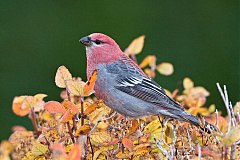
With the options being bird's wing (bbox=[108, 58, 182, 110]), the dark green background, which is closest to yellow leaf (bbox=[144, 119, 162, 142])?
bird's wing (bbox=[108, 58, 182, 110])

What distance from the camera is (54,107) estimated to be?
2.32m

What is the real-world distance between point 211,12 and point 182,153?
570 centimetres

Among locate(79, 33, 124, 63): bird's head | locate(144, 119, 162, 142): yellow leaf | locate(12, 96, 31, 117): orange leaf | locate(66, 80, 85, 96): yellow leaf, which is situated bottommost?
locate(144, 119, 162, 142): yellow leaf

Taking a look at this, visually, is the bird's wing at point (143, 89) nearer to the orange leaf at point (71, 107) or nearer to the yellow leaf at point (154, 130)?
the yellow leaf at point (154, 130)

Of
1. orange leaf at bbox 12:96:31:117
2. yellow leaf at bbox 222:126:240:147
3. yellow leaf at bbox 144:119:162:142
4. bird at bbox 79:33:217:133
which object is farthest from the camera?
bird at bbox 79:33:217:133

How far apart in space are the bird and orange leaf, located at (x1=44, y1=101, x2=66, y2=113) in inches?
50.2

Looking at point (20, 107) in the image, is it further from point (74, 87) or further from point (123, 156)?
point (123, 156)

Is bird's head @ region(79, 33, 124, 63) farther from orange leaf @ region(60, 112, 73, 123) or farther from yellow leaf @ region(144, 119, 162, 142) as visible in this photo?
orange leaf @ region(60, 112, 73, 123)

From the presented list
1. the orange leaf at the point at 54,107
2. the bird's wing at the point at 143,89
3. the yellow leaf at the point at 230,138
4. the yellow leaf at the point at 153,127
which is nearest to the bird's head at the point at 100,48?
the bird's wing at the point at 143,89

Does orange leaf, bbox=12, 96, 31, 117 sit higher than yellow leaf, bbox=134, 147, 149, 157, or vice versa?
orange leaf, bbox=12, 96, 31, 117

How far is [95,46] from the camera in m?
3.87

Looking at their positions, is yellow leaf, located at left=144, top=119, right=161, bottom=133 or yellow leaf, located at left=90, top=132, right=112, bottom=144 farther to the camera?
yellow leaf, located at left=144, top=119, right=161, bottom=133

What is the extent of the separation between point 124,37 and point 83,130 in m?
5.19

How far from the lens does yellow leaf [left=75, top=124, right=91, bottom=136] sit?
224cm
